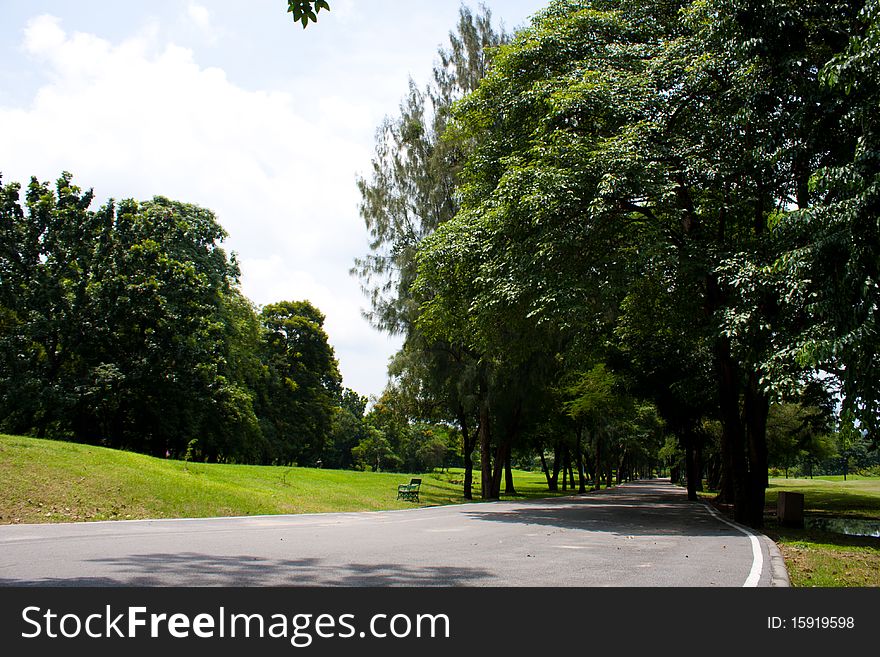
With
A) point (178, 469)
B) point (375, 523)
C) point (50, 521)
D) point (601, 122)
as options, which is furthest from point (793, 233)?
point (178, 469)

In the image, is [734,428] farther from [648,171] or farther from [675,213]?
[648,171]

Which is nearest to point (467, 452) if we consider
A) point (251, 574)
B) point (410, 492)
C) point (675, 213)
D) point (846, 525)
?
point (410, 492)

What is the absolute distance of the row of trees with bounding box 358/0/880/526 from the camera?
11.3 metres

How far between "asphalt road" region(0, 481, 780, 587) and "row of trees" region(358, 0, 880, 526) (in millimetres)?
4186

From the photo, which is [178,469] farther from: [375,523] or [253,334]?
[253,334]

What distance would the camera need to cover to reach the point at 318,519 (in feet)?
49.8

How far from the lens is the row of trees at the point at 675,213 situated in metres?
11.3

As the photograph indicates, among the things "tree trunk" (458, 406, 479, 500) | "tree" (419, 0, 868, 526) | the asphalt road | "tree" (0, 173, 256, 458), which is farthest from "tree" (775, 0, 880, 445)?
"tree" (0, 173, 256, 458)

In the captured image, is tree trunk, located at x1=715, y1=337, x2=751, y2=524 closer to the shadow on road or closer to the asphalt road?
the asphalt road

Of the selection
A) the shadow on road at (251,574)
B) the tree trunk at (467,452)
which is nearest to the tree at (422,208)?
the tree trunk at (467,452)

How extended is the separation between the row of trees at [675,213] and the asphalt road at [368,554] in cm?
419

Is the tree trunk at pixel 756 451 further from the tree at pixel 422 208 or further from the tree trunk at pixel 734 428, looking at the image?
the tree at pixel 422 208
